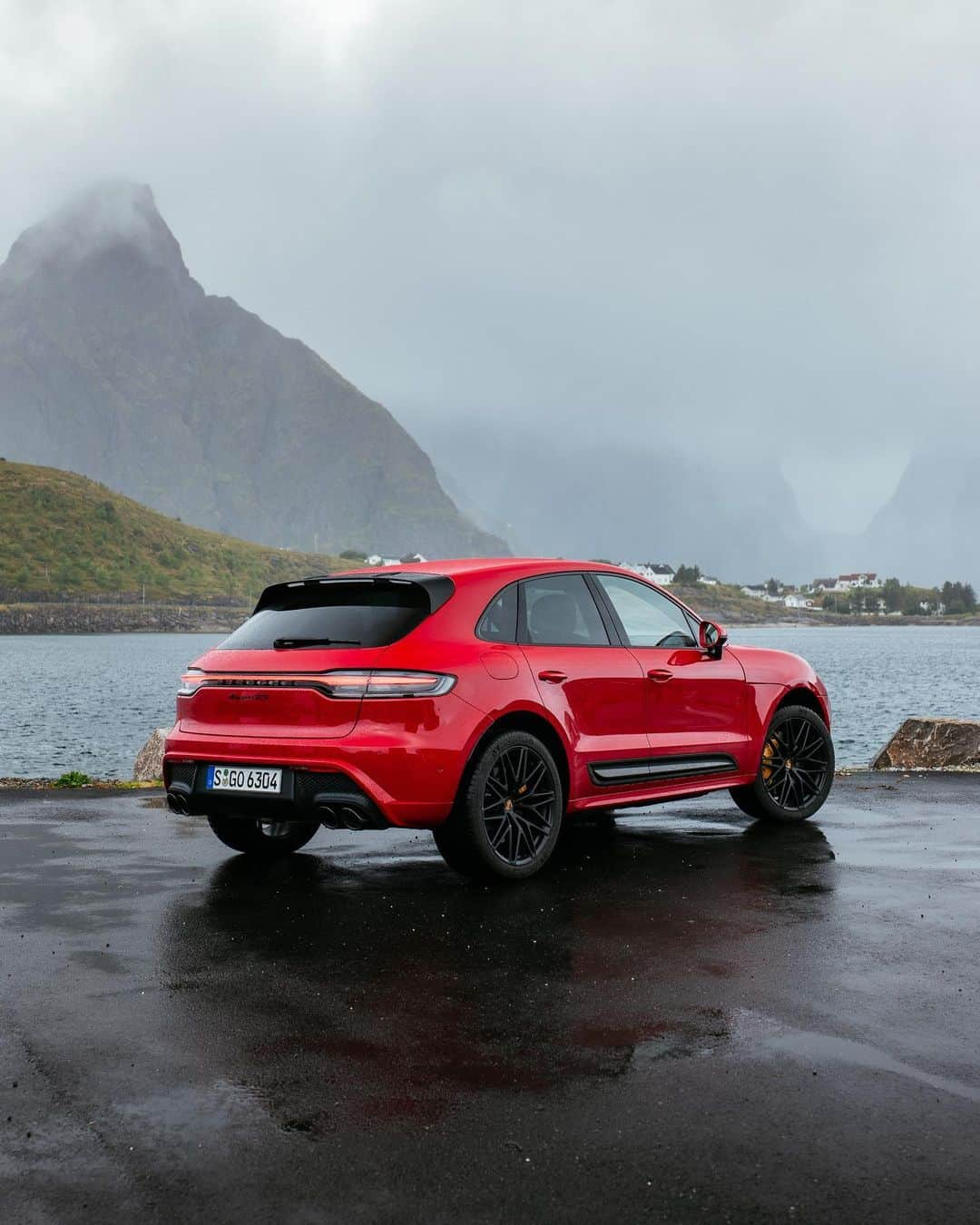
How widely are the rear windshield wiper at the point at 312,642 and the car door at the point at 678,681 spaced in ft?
6.51

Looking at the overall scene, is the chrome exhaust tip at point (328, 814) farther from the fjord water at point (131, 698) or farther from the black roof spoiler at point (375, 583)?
the fjord water at point (131, 698)

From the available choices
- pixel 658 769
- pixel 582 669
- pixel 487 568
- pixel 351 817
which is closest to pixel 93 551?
pixel 658 769

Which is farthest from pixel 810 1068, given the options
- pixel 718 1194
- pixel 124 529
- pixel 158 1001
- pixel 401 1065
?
pixel 124 529

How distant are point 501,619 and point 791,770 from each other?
10.9ft

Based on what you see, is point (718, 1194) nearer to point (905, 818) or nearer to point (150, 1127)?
point (150, 1127)

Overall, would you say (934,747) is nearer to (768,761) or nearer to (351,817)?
(768,761)

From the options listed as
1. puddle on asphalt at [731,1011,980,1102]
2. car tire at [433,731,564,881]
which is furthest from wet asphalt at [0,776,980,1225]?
car tire at [433,731,564,881]

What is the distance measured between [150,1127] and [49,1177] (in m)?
0.36

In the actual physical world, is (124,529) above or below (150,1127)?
above

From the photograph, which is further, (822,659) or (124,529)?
(124,529)

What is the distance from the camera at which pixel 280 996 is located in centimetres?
479

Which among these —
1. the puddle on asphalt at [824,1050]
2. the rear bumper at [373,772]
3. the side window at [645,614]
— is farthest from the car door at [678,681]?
the puddle on asphalt at [824,1050]

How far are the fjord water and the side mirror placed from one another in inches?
795

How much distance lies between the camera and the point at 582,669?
299 inches
